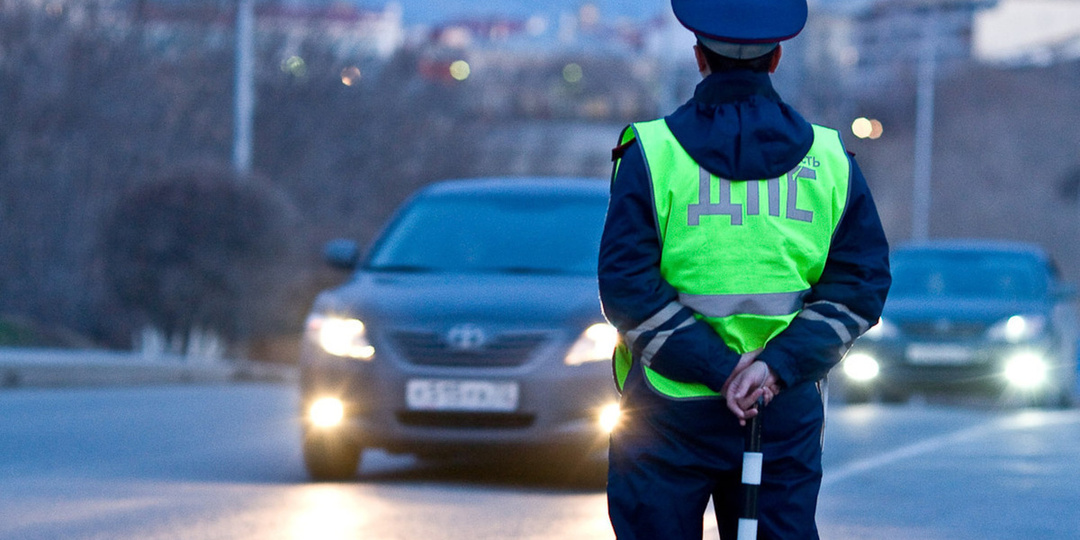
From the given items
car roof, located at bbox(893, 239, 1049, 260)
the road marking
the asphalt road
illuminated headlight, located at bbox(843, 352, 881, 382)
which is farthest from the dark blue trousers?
car roof, located at bbox(893, 239, 1049, 260)

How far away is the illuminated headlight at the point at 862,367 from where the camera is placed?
16.4 meters

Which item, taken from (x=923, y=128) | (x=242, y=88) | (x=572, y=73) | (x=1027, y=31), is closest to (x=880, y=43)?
(x=1027, y=31)

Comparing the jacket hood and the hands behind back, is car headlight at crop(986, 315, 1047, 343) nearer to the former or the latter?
the jacket hood

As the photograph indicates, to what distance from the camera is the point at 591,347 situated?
8.69 meters

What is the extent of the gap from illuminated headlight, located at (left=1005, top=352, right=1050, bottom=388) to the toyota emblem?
8.45 meters

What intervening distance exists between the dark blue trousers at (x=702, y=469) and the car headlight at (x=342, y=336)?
520 cm

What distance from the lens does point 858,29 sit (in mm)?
134625

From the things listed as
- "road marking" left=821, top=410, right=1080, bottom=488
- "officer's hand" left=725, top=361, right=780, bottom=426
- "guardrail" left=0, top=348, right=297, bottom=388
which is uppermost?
"officer's hand" left=725, top=361, right=780, bottom=426

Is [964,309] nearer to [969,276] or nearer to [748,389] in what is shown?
[969,276]

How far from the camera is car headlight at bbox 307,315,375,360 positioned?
891 centimetres

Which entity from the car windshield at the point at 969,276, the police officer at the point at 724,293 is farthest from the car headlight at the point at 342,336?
the car windshield at the point at 969,276

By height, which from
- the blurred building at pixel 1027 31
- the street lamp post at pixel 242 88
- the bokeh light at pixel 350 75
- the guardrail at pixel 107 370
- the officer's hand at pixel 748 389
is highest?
the blurred building at pixel 1027 31

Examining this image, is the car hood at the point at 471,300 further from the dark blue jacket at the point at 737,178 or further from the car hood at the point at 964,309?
the car hood at the point at 964,309

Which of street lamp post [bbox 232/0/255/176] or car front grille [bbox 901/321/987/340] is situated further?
street lamp post [bbox 232/0/255/176]
